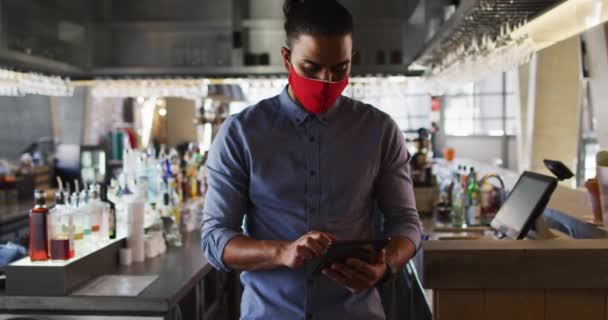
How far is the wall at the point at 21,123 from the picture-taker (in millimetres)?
7680

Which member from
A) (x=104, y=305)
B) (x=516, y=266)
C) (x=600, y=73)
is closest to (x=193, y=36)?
(x=600, y=73)

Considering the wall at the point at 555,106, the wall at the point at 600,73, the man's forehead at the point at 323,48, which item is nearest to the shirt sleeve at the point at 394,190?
the man's forehead at the point at 323,48

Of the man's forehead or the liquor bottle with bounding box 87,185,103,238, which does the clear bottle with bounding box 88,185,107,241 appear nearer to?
the liquor bottle with bounding box 87,185,103,238

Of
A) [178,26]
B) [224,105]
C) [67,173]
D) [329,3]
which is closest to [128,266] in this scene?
[329,3]

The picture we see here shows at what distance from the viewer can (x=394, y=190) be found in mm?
1549

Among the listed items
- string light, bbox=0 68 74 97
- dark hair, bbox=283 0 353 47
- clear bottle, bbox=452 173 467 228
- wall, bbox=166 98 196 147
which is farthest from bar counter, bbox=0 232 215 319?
wall, bbox=166 98 196 147

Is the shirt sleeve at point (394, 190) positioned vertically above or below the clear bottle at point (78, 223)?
above

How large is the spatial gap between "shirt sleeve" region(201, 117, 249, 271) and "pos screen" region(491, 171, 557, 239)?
1256 mm

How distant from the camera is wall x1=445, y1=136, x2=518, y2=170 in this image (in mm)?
18000

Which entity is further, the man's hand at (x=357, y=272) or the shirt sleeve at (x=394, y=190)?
the shirt sleeve at (x=394, y=190)

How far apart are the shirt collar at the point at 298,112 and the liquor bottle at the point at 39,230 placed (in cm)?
139

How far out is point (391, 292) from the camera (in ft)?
12.0

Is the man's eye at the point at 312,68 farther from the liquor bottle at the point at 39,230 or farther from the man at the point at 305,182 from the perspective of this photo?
the liquor bottle at the point at 39,230

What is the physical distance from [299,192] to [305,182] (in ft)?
0.10
